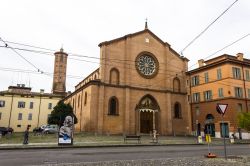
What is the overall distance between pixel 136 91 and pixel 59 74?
49.2 metres

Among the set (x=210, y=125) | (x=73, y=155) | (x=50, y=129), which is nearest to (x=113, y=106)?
(x=50, y=129)

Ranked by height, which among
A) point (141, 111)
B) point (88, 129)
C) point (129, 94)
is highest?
point (129, 94)

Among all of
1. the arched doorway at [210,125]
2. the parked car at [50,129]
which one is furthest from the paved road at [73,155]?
the parked car at [50,129]

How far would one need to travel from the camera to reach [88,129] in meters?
37.1

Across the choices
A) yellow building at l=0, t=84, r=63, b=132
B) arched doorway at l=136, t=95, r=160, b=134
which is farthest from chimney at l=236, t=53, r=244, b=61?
yellow building at l=0, t=84, r=63, b=132

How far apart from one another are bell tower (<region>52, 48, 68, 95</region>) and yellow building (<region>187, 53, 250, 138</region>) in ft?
162

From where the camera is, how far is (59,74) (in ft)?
274

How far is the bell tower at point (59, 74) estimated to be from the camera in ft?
268

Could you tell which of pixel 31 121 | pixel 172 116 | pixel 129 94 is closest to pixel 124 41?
pixel 129 94

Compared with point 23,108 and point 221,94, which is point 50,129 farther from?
point 221,94

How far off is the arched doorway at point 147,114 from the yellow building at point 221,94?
8.23m

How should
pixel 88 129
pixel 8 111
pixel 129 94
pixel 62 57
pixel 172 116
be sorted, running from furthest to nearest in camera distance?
pixel 62 57, pixel 8 111, pixel 172 116, pixel 129 94, pixel 88 129

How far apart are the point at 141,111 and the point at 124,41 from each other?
40.0 ft

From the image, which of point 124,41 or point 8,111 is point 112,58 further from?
point 8,111
